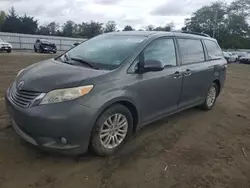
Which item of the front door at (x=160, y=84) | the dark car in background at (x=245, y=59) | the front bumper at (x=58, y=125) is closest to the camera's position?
the front bumper at (x=58, y=125)

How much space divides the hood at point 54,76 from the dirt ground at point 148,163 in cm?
89

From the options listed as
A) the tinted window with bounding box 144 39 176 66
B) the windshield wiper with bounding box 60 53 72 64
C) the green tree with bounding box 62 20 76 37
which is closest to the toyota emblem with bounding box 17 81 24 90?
the windshield wiper with bounding box 60 53 72 64

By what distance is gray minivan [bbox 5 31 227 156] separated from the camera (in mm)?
3051

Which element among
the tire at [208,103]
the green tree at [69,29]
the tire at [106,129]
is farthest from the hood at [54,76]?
the green tree at [69,29]

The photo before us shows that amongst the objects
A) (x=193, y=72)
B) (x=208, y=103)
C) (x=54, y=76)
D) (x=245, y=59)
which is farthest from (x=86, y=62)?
(x=245, y=59)

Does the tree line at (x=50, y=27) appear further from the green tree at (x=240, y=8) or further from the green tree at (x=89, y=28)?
the green tree at (x=240, y=8)

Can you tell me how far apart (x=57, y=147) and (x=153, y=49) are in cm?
201

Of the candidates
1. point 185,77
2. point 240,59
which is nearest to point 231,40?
point 240,59

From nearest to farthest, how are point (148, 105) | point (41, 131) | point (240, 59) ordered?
point (41, 131), point (148, 105), point (240, 59)

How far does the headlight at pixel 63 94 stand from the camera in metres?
3.05

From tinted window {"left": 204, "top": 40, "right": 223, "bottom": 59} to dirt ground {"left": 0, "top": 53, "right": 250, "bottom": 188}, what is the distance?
1.81 meters

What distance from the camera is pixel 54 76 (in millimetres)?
3328

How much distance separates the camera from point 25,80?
3391 millimetres

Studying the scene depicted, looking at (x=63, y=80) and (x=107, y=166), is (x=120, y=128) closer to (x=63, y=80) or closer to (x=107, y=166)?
(x=107, y=166)
